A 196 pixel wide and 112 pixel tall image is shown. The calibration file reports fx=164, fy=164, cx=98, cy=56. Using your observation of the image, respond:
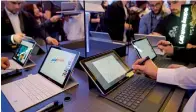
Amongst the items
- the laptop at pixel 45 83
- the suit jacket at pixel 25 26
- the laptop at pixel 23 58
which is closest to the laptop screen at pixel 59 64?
the laptop at pixel 45 83

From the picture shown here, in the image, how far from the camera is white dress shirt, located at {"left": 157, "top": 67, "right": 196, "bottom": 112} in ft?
2.38

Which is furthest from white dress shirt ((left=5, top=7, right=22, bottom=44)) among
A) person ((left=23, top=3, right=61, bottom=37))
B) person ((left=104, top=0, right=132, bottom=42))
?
person ((left=104, top=0, right=132, bottom=42))

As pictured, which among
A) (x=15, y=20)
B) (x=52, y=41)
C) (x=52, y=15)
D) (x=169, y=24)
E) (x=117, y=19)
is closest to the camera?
(x=52, y=41)

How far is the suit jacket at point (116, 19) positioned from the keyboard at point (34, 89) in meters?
1.74

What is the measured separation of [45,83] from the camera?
0.81m

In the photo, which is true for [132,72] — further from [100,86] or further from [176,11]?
[176,11]

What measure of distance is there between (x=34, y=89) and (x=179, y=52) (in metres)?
0.96

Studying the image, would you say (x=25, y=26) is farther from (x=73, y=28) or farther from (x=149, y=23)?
(x=149, y=23)

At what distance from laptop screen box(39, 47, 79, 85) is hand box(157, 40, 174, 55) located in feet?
2.46

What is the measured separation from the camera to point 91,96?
72cm

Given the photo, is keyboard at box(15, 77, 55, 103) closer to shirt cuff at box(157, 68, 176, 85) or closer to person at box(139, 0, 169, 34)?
shirt cuff at box(157, 68, 176, 85)

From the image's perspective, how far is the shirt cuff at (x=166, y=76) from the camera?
78 centimetres

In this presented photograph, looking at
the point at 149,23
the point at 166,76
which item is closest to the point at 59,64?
the point at 166,76

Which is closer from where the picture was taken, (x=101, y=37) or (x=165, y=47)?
(x=165, y=47)
